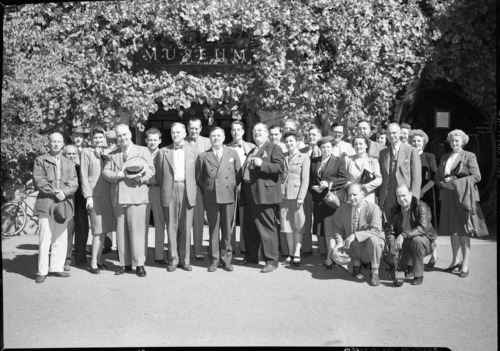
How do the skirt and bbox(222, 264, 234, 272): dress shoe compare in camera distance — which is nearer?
bbox(222, 264, 234, 272): dress shoe

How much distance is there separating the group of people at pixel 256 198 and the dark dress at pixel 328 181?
0.01 metres

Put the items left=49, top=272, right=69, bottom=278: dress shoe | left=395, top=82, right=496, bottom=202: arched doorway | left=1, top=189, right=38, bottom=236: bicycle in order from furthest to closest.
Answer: left=395, top=82, right=496, bottom=202: arched doorway, left=1, top=189, right=38, bottom=236: bicycle, left=49, top=272, right=69, bottom=278: dress shoe

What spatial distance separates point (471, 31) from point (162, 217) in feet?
17.0

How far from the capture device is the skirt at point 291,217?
239 inches

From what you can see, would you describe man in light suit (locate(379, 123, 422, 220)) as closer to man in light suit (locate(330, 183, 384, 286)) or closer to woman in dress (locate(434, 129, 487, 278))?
woman in dress (locate(434, 129, 487, 278))

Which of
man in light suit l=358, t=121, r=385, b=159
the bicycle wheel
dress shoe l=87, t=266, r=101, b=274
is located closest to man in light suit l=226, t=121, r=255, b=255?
man in light suit l=358, t=121, r=385, b=159

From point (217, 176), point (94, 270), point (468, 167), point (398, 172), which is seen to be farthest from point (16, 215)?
point (468, 167)

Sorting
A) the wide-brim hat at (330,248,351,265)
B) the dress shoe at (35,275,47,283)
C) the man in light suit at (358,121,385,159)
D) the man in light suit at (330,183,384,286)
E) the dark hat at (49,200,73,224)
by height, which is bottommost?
the dress shoe at (35,275,47,283)

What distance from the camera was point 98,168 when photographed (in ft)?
19.4

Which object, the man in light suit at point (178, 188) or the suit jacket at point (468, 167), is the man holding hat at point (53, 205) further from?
the suit jacket at point (468, 167)

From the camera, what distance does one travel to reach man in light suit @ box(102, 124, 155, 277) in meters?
5.63

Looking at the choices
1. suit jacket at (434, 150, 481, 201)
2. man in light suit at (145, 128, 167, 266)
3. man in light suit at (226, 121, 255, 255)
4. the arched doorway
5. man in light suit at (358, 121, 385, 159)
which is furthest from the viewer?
the arched doorway

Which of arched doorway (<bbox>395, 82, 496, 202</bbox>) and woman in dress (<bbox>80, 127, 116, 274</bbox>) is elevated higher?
arched doorway (<bbox>395, 82, 496, 202</bbox>)

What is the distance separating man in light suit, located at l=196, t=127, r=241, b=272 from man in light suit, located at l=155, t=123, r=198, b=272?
0.43ft
